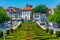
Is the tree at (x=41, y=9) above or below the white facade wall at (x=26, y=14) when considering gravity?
above

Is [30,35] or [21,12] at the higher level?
[21,12]

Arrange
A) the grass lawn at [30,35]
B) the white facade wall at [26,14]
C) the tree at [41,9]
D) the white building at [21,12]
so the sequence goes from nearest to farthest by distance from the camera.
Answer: the grass lawn at [30,35] → the tree at [41,9] → the white building at [21,12] → the white facade wall at [26,14]

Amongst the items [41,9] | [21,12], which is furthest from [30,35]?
[21,12]

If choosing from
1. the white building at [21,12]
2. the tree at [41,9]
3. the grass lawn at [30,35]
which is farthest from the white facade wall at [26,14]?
the grass lawn at [30,35]

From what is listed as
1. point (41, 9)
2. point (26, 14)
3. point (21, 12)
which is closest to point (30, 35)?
point (41, 9)

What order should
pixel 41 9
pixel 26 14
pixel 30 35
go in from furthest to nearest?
1. pixel 26 14
2. pixel 41 9
3. pixel 30 35

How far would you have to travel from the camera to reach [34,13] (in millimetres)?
94250

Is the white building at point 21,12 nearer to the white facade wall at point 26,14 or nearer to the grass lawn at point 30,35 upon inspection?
the white facade wall at point 26,14

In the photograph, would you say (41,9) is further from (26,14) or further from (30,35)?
(30,35)

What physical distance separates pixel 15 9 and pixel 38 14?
13912 millimetres

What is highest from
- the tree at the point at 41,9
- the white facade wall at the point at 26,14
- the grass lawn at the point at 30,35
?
the tree at the point at 41,9

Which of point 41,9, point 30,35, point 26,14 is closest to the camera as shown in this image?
point 30,35

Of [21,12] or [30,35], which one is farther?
[21,12]

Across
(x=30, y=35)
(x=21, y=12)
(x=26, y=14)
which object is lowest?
(x=30, y=35)
